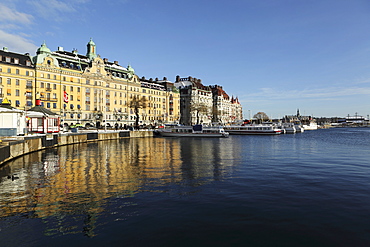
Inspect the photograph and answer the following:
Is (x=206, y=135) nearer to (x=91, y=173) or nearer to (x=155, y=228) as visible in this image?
(x=91, y=173)

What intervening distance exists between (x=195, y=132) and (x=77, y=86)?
51336 mm

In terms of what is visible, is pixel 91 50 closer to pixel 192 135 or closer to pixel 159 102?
pixel 159 102

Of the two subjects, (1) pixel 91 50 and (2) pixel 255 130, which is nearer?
(2) pixel 255 130

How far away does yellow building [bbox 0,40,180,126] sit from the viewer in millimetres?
85938

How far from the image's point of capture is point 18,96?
85.7 m

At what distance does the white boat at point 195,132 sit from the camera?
91188mm

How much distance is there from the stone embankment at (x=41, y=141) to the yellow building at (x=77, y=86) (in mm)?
11820

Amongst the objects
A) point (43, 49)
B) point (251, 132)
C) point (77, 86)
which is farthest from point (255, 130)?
point (43, 49)

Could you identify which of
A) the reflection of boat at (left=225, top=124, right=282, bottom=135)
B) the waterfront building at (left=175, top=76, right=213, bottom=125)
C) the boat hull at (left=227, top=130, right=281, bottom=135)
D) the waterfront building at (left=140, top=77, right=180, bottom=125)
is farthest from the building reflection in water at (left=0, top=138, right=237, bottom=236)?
the waterfront building at (left=175, top=76, right=213, bottom=125)

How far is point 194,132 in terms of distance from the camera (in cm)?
9438

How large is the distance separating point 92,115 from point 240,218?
102m

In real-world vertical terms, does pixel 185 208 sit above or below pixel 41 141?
below

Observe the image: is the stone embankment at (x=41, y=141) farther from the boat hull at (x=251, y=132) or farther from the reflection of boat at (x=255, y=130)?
the reflection of boat at (x=255, y=130)

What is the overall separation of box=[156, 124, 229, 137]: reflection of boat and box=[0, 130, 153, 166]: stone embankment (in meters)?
12.8
